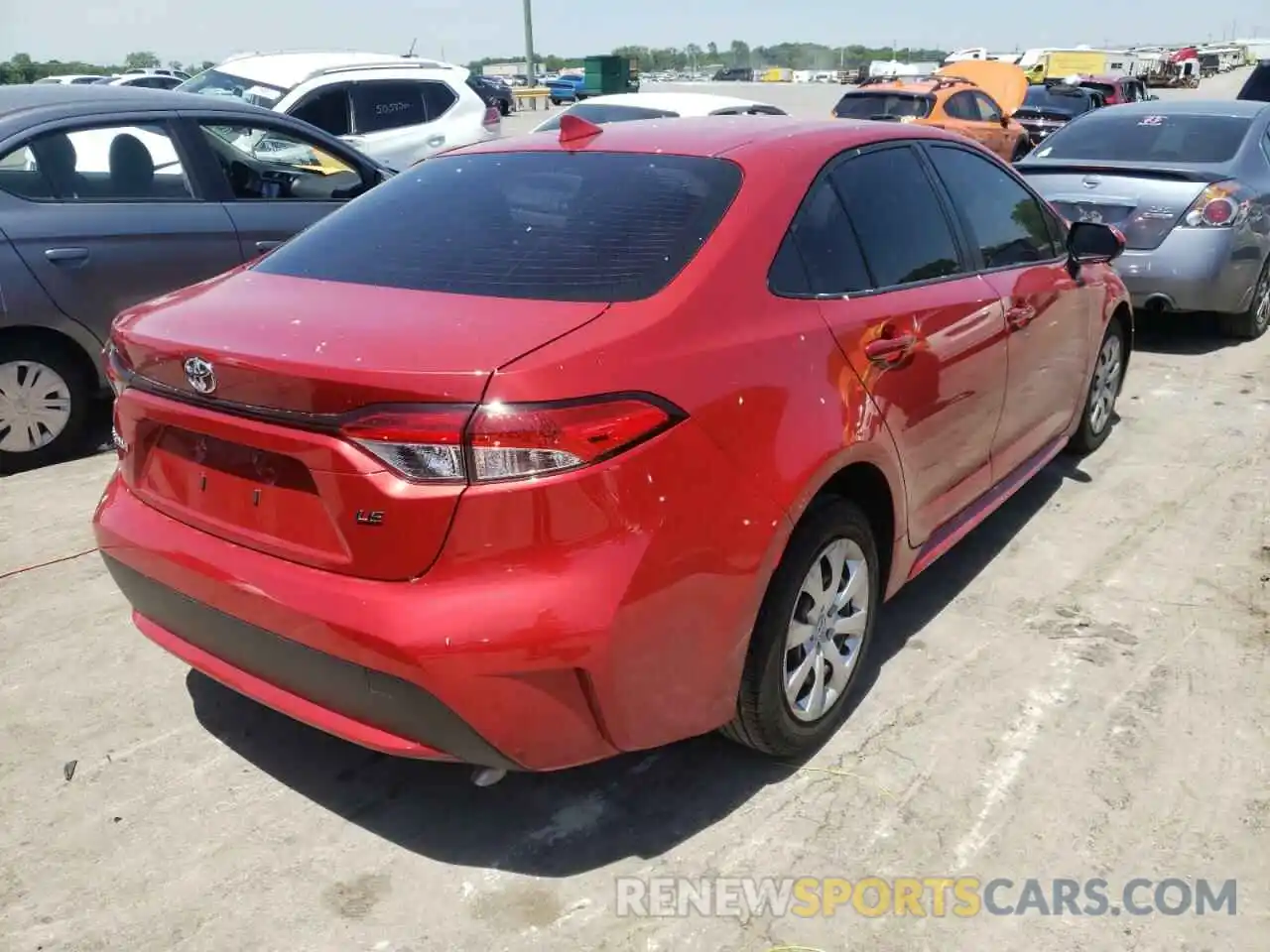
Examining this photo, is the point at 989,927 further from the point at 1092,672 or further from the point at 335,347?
the point at 335,347

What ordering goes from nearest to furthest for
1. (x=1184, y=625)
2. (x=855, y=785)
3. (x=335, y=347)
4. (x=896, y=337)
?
(x=335, y=347)
(x=855, y=785)
(x=896, y=337)
(x=1184, y=625)

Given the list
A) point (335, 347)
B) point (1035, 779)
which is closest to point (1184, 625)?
point (1035, 779)

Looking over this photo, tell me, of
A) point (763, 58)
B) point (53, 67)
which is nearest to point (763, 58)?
point (763, 58)

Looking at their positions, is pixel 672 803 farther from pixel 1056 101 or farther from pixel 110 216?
pixel 1056 101

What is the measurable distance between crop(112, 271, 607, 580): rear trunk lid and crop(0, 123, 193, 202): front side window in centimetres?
286

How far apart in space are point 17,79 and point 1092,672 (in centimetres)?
5780

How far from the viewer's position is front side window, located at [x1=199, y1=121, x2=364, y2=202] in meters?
5.82

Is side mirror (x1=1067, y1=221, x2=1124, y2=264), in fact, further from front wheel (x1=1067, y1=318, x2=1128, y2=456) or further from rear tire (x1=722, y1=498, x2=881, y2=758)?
rear tire (x1=722, y1=498, x2=881, y2=758)

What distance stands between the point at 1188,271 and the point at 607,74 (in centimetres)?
3220

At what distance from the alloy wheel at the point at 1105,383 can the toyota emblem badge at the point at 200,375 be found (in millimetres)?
3914

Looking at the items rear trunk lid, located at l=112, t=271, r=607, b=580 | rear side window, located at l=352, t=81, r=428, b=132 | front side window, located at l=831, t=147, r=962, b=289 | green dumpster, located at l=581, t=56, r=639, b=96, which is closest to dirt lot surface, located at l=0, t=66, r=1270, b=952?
rear trunk lid, located at l=112, t=271, r=607, b=580

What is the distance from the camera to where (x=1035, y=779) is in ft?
9.52

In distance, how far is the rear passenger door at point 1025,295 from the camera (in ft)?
12.5

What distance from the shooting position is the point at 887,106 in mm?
14742
